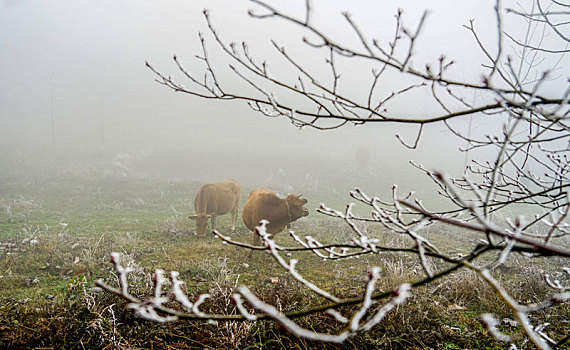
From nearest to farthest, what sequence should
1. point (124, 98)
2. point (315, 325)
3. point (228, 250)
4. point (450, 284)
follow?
1. point (315, 325)
2. point (450, 284)
3. point (228, 250)
4. point (124, 98)

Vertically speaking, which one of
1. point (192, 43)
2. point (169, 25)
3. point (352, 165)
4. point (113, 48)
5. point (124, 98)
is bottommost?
point (352, 165)

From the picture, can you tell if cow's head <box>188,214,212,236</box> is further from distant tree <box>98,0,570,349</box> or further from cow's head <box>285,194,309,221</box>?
distant tree <box>98,0,570,349</box>

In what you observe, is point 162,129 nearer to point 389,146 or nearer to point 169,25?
point 389,146

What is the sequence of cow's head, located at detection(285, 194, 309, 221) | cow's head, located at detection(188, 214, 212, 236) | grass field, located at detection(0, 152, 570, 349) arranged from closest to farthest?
grass field, located at detection(0, 152, 570, 349) < cow's head, located at detection(285, 194, 309, 221) < cow's head, located at detection(188, 214, 212, 236)

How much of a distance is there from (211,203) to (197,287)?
16.9 ft

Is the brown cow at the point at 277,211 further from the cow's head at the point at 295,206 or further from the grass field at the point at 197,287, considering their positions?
the grass field at the point at 197,287

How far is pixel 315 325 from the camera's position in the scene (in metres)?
3.29

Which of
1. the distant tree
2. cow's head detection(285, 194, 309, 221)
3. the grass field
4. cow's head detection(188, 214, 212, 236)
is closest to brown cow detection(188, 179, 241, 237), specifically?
cow's head detection(188, 214, 212, 236)

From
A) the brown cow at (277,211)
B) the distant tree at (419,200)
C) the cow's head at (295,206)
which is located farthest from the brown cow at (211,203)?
the distant tree at (419,200)

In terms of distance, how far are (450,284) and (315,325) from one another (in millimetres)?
2972

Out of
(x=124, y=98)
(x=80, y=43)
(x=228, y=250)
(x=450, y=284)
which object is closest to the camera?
(x=450, y=284)

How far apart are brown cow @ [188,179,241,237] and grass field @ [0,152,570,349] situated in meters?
0.53

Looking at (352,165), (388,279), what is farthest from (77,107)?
(388,279)

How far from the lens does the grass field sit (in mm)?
3012
